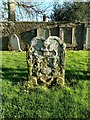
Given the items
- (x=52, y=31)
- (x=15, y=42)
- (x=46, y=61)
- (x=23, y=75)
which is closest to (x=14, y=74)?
(x=23, y=75)

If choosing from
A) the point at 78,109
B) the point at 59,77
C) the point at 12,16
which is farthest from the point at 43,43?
the point at 12,16

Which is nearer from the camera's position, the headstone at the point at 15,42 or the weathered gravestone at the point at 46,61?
the weathered gravestone at the point at 46,61

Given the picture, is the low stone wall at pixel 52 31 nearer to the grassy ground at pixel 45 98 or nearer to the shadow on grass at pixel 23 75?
the shadow on grass at pixel 23 75

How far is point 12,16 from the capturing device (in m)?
21.0

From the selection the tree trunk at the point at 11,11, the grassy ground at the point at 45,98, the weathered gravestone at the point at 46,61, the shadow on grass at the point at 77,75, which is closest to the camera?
the grassy ground at the point at 45,98

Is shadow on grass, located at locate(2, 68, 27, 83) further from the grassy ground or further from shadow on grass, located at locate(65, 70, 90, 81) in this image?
shadow on grass, located at locate(65, 70, 90, 81)

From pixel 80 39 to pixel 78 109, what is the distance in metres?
13.2

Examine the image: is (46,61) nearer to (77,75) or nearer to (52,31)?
(77,75)

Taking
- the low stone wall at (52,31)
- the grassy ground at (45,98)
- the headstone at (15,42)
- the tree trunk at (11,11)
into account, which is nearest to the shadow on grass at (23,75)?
the grassy ground at (45,98)

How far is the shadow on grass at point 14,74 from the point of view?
321 inches

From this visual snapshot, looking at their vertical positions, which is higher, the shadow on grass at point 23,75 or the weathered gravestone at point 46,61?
the weathered gravestone at point 46,61

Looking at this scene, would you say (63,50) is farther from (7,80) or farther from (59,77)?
(7,80)

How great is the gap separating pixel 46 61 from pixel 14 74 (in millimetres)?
1096

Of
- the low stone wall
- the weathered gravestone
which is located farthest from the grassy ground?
the low stone wall
